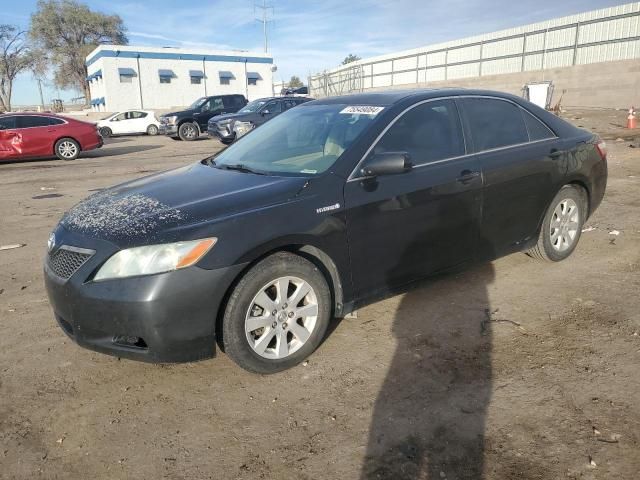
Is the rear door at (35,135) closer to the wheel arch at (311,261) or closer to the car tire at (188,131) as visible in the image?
the car tire at (188,131)

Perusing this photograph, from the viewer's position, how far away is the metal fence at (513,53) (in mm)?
22828

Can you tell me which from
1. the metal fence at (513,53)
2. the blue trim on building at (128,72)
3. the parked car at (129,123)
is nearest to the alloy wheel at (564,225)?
the metal fence at (513,53)

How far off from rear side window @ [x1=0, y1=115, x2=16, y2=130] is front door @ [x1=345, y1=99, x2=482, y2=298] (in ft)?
45.0

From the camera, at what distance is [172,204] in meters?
3.00

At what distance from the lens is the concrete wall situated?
71.0 ft

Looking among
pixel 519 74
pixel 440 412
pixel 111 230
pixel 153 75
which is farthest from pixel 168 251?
pixel 153 75

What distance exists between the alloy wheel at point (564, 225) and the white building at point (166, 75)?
4045 cm

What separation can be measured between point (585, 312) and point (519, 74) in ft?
88.5

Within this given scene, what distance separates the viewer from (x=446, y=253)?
3.71m

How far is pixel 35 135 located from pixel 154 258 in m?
13.8

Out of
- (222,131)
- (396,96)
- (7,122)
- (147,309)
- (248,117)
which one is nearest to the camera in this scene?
(147,309)

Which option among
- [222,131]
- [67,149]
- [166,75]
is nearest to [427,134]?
[67,149]

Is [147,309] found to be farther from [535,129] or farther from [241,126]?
[241,126]

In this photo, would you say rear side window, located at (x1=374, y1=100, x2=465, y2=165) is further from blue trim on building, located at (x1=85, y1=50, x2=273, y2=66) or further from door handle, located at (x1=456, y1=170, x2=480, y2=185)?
blue trim on building, located at (x1=85, y1=50, x2=273, y2=66)
